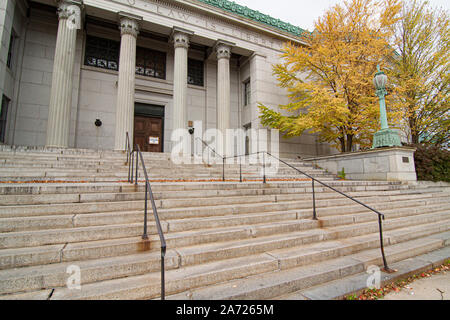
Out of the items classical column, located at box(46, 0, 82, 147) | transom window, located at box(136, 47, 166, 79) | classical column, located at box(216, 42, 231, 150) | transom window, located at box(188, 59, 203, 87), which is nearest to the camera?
classical column, located at box(46, 0, 82, 147)

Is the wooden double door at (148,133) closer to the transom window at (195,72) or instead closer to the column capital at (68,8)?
the transom window at (195,72)

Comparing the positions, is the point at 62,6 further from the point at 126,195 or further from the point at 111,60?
the point at 126,195

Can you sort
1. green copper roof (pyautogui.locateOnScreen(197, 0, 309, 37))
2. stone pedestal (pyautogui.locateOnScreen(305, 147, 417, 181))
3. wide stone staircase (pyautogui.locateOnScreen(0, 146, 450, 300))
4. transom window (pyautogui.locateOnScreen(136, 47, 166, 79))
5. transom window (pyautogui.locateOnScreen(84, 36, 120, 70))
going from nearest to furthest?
wide stone staircase (pyautogui.locateOnScreen(0, 146, 450, 300)) < stone pedestal (pyautogui.locateOnScreen(305, 147, 417, 181)) < transom window (pyautogui.locateOnScreen(84, 36, 120, 70)) < green copper roof (pyautogui.locateOnScreen(197, 0, 309, 37)) < transom window (pyautogui.locateOnScreen(136, 47, 166, 79))

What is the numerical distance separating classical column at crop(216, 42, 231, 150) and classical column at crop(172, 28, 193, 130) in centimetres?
237

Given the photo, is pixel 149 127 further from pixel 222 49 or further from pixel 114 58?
pixel 222 49

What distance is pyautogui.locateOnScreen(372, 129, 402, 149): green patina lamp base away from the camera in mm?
9945

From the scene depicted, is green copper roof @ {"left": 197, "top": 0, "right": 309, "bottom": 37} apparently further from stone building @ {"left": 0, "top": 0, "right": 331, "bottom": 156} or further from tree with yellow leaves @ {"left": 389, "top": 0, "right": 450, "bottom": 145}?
tree with yellow leaves @ {"left": 389, "top": 0, "right": 450, "bottom": 145}

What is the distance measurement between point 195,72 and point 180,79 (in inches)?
172

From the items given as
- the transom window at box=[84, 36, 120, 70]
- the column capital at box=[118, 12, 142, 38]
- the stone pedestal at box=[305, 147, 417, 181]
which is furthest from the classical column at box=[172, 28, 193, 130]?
the stone pedestal at box=[305, 147, 417, 181]

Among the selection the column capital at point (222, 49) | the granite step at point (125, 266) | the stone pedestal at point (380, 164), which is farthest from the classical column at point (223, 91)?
the granite step at point (125, 266)

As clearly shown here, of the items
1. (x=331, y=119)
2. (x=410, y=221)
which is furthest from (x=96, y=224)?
(x=331, y=119)

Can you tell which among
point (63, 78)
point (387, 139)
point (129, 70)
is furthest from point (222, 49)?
point (387, 139)

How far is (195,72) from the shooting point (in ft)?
55.6
